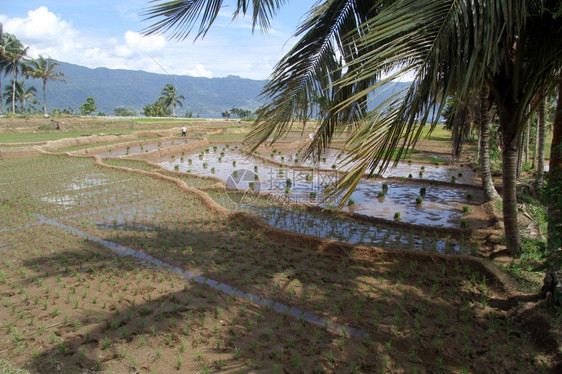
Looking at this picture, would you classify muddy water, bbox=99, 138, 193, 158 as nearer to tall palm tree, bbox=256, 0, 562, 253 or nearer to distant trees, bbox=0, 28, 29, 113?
tall palm tree, bbox=256, 0, 562, 253

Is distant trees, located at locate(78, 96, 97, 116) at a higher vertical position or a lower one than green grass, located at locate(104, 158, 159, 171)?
higher

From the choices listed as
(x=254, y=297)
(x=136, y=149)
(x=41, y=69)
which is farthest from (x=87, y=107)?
(x=254, y=297)

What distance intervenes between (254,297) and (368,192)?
6992 mm

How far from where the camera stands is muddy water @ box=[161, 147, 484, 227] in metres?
8.55

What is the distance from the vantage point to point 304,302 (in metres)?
4.37

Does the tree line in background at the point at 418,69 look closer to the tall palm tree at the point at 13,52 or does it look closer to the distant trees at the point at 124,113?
the tall palm tree at the point at 13,52

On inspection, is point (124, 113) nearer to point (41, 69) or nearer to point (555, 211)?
point (41, 69)

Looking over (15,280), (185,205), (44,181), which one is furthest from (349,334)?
(44,181)

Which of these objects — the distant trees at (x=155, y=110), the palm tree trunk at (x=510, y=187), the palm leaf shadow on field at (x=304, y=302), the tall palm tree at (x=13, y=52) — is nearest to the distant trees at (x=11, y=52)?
the tall palm tree at (x=13, y=52)

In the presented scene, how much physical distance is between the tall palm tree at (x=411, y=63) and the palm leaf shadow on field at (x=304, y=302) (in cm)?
170

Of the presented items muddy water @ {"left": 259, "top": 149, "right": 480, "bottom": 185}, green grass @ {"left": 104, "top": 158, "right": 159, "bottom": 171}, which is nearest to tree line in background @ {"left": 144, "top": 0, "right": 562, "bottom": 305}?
muddy water @ {"left": 259, "top": 149, "right": 480, "bottom": 185}

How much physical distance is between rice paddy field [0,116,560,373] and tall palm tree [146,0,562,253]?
5.61 feet

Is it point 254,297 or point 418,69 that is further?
point 254,297

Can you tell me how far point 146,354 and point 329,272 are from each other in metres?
2.60
